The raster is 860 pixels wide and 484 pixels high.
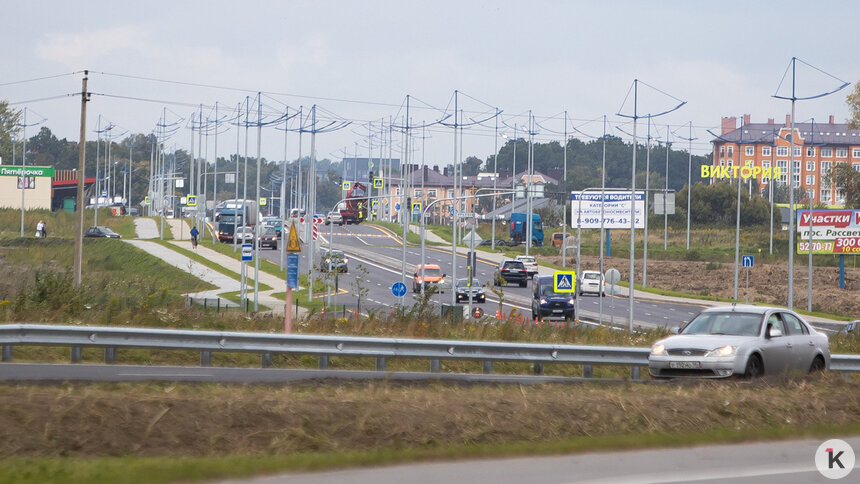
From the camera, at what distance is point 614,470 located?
9.44 meters

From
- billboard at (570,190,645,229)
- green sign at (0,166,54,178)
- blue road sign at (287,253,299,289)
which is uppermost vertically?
green sign at (0,166,54,178)

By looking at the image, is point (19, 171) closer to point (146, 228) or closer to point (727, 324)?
point (146, 228)

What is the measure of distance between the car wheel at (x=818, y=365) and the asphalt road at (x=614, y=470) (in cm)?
617

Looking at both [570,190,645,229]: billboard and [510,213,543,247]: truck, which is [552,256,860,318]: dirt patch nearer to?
[570,190,645,229]: billboard

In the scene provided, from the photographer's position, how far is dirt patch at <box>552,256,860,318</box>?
6446 centimetres

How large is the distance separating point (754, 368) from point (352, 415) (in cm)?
728

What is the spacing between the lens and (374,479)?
8836 millimetres

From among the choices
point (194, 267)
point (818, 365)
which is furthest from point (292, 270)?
point (194, 267)

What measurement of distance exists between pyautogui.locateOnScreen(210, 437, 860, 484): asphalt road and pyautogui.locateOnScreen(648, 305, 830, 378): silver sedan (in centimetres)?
427

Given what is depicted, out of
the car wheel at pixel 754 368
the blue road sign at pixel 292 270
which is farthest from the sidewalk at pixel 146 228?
the car wheel at pixel 754 368

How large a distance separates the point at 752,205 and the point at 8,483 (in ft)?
388

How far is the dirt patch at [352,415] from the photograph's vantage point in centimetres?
962

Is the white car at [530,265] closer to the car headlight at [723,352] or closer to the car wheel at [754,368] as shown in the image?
the car wheel at [754,368]

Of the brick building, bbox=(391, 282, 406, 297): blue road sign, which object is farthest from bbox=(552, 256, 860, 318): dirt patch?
the brick building
